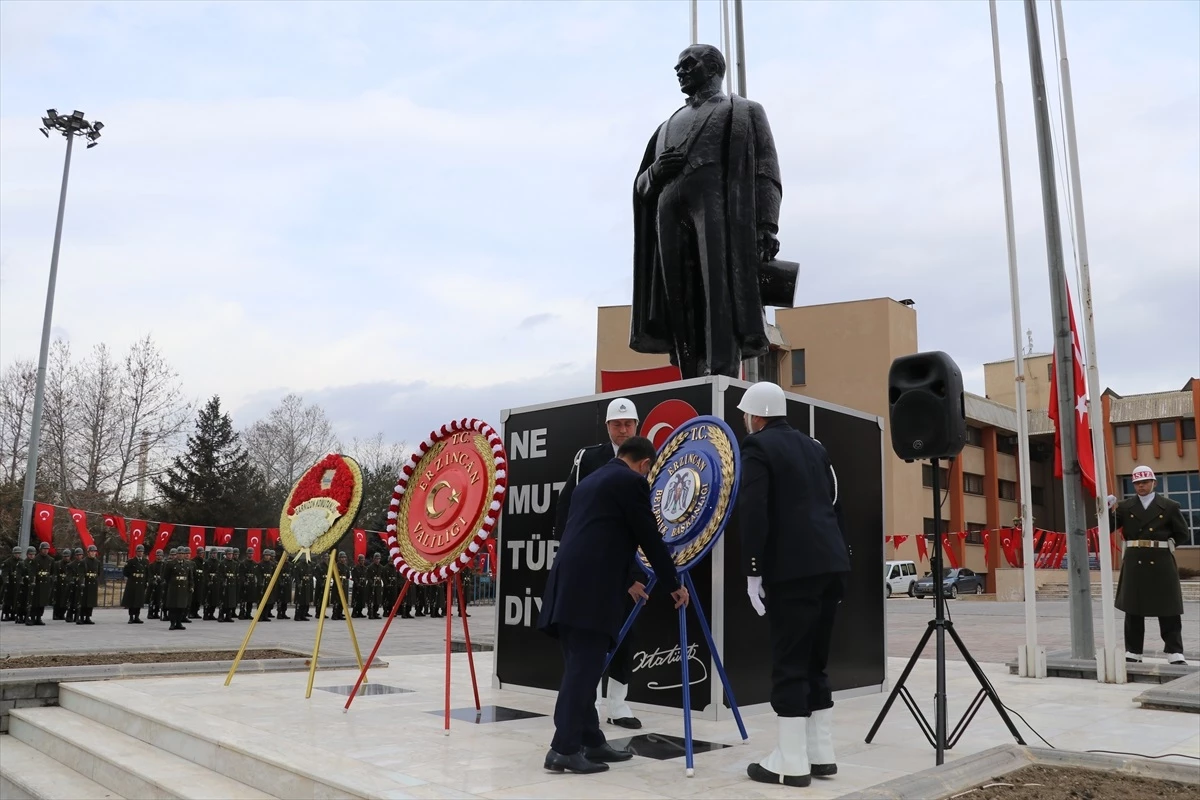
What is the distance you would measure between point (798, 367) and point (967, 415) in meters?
10.2

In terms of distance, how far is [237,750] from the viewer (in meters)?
4.82

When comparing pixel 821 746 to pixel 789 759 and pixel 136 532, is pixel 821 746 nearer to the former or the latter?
pixel 789 759

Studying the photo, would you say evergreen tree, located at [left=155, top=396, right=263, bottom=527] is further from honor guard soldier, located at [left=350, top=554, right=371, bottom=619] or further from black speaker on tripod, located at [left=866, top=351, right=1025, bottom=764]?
black speaker on tripod, located at [left=866, top=351, right=1025, bottom=764]

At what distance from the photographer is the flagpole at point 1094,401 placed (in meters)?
8.55

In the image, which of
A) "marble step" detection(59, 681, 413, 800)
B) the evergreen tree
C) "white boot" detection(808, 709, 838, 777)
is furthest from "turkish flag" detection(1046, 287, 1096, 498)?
the evergreen tree

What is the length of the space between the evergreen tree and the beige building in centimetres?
1777

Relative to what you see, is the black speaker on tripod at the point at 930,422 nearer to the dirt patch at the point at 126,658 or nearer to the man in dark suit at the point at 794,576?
the man in dark suit at the point at 794,576

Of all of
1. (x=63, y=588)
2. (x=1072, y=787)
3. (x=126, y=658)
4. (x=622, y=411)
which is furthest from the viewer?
(x=63, y=588)

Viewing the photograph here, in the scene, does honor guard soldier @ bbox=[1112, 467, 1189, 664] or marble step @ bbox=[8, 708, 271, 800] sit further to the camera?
honor guard soldier @ bbox=[1112, 467, 1189, 664]

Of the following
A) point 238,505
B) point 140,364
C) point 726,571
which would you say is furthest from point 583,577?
point 238,505

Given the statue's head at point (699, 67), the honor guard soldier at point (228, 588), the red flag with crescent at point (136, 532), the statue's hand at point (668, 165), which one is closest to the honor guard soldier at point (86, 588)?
the honor guard soldier at point (228, 588)

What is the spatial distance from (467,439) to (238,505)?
4103cm

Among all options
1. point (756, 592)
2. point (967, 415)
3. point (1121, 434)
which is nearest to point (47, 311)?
point (756, 592)

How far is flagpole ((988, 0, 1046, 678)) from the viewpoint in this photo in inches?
358
